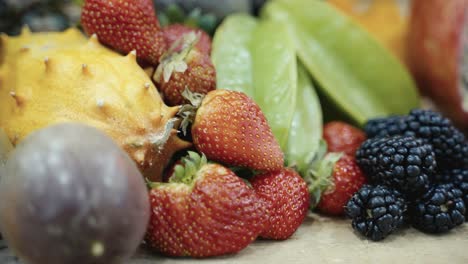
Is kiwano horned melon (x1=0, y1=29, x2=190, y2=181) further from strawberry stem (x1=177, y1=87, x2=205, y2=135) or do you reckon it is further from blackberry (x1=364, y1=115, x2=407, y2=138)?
blackberry (x1=364, y1=115, x2=407, y2=138)

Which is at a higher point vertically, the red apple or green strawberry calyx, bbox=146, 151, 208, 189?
the red apple

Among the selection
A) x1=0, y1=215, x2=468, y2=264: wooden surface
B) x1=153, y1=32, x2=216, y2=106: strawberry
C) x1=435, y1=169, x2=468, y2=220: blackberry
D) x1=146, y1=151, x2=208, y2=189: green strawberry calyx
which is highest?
Result: x1=153, y1=32, x2=216, y2=106: strawberry

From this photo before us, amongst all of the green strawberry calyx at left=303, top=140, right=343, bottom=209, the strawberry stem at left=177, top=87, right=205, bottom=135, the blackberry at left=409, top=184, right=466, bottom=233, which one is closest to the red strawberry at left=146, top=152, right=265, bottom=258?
the strawberry stem at left=177, top=87, right=205, bottom=135

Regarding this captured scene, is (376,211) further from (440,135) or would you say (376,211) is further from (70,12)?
(70,12)

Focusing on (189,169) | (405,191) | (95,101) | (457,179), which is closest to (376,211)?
(405,191)

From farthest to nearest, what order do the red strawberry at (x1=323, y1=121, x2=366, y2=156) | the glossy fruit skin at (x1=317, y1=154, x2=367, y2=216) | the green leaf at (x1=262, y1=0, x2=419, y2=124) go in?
the green leaf at (x1=262, y1=0, x2=419, y2=124) → the red strawberry at (x1=323, y1=121, x2=366, y2=156) → the glossy fruit skin at (x1=317, y1=154, x2=367, y2=216)

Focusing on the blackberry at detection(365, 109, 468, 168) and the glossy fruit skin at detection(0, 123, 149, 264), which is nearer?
the glossy fruit skin at detection(0, 123, 149, 264)

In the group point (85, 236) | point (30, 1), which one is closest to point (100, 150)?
point (85, 236)
